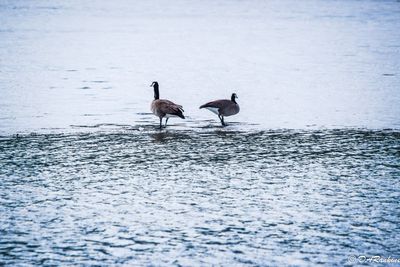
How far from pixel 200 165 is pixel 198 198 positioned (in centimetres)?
237

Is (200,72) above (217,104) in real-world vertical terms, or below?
above

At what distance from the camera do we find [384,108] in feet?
68.3

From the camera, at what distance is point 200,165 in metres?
14.0

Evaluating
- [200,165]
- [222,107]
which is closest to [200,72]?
[222,107]

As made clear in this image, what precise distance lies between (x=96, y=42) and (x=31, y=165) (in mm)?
34528

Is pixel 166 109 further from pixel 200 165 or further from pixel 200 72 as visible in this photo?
pixel 200 72

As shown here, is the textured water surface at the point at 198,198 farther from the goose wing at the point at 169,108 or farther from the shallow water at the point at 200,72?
the shallow water at the point at 200,72

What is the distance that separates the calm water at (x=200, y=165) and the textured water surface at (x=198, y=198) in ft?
0.11

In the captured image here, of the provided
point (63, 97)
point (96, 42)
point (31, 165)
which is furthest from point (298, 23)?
point (31, 165)

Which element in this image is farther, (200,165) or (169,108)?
(169,108)

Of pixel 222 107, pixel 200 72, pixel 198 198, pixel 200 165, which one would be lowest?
pixel 198 198

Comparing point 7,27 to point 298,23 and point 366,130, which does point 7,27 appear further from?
point 366,130

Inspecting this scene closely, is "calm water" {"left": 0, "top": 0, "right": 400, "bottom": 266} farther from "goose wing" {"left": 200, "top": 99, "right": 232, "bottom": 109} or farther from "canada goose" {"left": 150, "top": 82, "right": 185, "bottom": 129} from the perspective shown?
"goose wing" {"left": 200, "top": 99, "right": 232, "bottom": 109}

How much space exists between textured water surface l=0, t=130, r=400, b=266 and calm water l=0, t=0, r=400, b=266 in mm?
32
